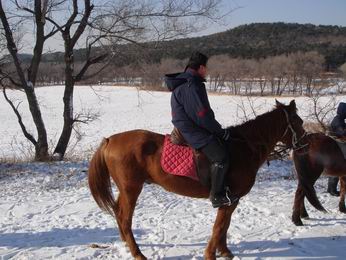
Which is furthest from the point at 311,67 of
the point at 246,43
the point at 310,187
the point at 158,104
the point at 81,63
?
the point at 310,187

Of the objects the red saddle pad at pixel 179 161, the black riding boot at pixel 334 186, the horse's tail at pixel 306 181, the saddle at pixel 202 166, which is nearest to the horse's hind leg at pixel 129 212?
the red saddle pad at pixel 179 161

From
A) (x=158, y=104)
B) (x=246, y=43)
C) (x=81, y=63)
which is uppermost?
(x=246, y=43)

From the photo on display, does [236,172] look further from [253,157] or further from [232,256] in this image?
Answer: [232,256]

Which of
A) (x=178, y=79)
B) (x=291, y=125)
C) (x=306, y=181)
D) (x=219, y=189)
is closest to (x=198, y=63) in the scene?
(x=178, y=79)

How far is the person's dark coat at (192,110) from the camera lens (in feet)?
15.2

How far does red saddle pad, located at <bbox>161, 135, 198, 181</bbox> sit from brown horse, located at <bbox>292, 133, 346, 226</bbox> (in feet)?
8.06

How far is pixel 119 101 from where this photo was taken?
192 feet

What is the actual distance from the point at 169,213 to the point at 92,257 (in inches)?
82.7

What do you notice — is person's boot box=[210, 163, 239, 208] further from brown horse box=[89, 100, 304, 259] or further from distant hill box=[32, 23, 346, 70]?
distant hill box=[32, 23, 346, 70]

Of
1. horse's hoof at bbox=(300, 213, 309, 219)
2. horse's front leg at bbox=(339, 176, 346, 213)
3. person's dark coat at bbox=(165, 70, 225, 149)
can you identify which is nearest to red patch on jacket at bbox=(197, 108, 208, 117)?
person's dark coat at bbox=(165, 70, 225, 149)

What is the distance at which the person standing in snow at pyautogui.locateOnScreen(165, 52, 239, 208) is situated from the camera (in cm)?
464

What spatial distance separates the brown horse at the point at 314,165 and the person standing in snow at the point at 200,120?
2.19 m

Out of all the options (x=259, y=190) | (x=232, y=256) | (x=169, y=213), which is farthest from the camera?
(x=259, y=190)

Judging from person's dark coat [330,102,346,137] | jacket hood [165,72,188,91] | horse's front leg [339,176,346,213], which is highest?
jacket hood [165,72,188,91]
